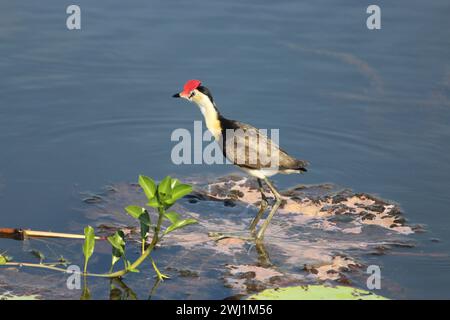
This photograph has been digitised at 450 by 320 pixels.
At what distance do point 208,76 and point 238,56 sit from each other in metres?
0.58

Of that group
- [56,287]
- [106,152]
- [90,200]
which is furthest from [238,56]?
[56,287]

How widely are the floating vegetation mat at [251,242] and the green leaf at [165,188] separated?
0.93m

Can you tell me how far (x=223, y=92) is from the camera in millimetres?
10914

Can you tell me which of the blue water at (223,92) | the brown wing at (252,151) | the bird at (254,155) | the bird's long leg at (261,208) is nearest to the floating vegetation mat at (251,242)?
the bird's long leg at (261,208)

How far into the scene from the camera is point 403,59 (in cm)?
1162

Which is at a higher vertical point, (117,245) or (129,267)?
(117,245)

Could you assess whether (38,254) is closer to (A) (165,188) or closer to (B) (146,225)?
(B) (146,225)

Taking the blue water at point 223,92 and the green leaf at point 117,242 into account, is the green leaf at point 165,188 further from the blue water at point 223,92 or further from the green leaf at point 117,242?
the blue water at point 223,92

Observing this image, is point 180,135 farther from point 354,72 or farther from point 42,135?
point 354,72

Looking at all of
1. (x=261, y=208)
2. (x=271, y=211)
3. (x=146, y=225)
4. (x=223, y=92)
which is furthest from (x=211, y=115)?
(x=146, y=225)

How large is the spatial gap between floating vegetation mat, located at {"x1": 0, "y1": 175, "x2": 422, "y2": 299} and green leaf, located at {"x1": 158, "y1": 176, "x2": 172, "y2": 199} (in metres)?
0.93

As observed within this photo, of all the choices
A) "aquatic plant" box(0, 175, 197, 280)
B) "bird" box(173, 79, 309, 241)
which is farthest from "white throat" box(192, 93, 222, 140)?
"aquatic plant" box(0, 175, 197, 280)

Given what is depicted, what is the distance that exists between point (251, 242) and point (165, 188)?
1.75 m

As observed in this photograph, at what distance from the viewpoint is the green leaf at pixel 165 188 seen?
22.5 feet
